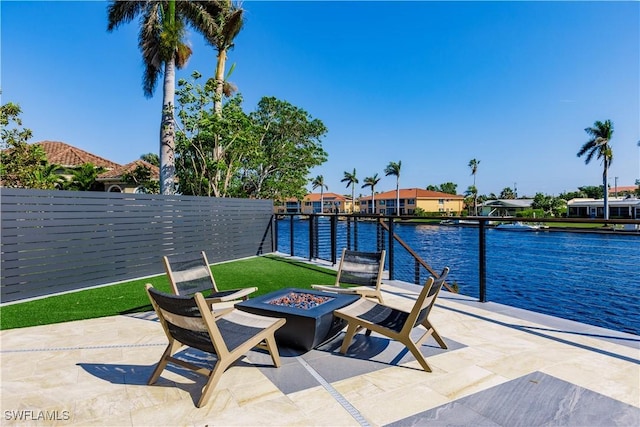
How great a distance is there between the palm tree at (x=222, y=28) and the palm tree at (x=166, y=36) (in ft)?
0.39

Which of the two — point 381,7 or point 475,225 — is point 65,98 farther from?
point 475,225

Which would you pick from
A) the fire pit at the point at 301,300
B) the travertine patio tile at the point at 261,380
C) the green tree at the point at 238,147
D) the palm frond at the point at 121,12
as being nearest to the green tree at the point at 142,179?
the green tree at the point at 238,147

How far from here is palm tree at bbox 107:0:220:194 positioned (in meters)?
13.3

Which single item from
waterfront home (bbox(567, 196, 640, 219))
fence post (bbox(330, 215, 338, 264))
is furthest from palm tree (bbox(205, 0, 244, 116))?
waterfront home (bbox(567, 196, 640, 219))

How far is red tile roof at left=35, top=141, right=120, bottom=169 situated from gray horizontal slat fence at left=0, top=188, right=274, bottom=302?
15797 mm

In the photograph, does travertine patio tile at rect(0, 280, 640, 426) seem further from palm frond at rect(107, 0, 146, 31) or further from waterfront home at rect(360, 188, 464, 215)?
waterfront home at rect(360, 188, 464, 215)

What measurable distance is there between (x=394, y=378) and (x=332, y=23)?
44.4 feet

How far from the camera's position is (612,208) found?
45.3 meters

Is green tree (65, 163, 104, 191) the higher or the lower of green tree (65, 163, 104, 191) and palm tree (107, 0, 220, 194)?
the lower

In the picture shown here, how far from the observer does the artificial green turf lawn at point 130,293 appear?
496 cm

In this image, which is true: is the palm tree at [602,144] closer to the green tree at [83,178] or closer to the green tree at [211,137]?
the green tree at [211,137]

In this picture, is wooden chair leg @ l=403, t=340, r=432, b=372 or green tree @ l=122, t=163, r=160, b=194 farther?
green tree @ l=122, t=163, r=160, b=194

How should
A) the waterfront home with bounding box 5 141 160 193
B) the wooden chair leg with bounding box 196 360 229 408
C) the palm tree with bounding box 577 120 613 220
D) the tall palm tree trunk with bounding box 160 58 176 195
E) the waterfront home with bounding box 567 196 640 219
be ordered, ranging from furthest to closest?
the waterfront home with bounding box 567 196 640 219
the palm tree with bounding box 577 120 613 220
the waterfront home with bounding box 5 141 160 193
the tall palm tree trunk with bounding box 160 58 176 195
the wooden chair leg with bounding box 196 360 229 408

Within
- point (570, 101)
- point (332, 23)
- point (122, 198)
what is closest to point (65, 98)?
point (122, 198)
